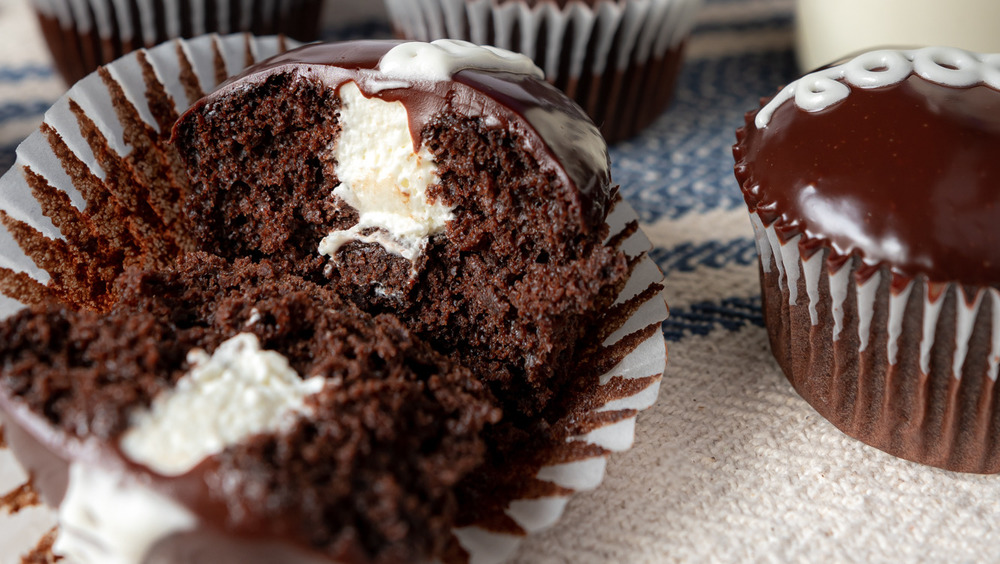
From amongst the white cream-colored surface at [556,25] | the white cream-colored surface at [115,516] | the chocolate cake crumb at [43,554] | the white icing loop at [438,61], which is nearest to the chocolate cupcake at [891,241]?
the white icing loop at [438,61]

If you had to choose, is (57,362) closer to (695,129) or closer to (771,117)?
(771,117)

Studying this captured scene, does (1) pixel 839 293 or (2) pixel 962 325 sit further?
(1) pixel 839 293

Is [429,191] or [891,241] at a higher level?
[429,191]

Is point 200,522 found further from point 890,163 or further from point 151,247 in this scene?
point 890,163

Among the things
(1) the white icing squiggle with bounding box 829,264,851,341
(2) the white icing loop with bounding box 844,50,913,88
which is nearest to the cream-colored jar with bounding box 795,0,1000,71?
(2) the white icing loop with bounding box 844,50,913,88

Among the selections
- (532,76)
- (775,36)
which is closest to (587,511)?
(532,76)

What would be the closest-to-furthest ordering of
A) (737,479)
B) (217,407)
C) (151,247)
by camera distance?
1. (217,407)
2. (737,479)
3. (151,247)

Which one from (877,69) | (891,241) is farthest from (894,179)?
(877,69)
